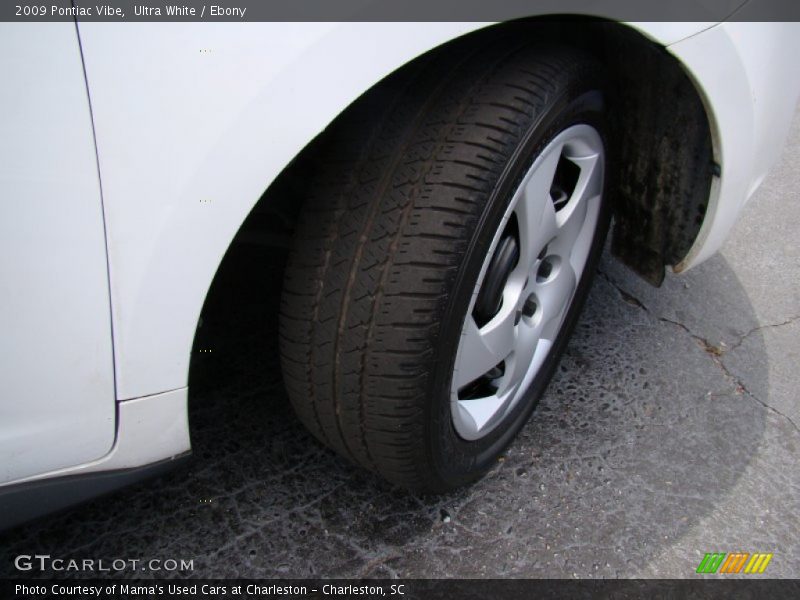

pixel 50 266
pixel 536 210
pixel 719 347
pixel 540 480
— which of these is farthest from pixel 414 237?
pixel 719 347

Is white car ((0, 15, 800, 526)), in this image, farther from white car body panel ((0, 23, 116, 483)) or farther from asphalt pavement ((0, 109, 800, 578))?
asphalt pavement ((0, 109, 800, 578))

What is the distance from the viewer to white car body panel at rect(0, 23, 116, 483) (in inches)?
34.2

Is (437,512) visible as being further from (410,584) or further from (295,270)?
(295,270)

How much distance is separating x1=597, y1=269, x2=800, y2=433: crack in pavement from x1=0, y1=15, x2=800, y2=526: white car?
379mm

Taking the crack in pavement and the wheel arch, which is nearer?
the wheel arch

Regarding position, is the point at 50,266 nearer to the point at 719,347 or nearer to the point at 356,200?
the point at 356,200

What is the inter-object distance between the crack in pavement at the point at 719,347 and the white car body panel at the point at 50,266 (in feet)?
5.07

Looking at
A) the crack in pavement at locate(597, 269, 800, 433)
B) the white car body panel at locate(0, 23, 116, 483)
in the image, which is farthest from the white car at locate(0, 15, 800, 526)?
the crack in pavement at locate(597, 269, 800, 433)

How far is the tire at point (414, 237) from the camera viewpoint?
4.01 feet

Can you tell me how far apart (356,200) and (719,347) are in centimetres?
130

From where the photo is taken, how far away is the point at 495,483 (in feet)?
5.65

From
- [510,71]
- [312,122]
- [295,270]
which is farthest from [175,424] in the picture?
[510,71]

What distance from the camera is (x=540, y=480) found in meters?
1.73

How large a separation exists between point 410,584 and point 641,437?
67 centimetres
